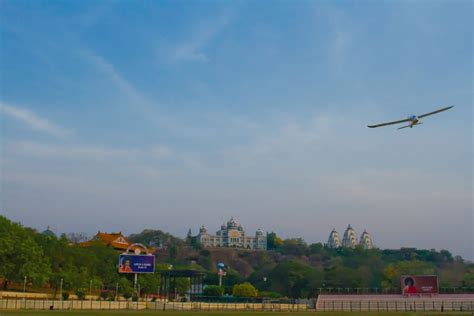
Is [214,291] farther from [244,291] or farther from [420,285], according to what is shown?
[420,285]

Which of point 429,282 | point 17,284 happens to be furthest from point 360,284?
point 17,284

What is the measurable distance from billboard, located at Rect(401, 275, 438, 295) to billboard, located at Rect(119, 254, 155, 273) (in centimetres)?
5166

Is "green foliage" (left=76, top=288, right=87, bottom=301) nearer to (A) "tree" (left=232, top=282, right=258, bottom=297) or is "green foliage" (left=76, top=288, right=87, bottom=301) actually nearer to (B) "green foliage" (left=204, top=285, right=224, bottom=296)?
(B) "green foliage" (left=204, top=285, right=224, bottom=296)

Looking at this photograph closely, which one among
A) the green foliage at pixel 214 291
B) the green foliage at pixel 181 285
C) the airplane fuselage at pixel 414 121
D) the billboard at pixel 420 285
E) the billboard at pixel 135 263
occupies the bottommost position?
the green foliage at pixel 214 291

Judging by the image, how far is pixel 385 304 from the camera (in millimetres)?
102188

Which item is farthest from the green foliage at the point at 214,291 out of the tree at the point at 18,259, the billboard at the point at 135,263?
the tree at the point at 18,259

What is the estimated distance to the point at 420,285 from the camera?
362ft

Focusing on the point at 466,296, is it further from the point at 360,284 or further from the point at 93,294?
the point at 93,294

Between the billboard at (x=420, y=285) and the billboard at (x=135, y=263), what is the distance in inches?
2034

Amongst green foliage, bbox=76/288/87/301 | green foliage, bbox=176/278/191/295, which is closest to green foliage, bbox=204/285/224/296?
green foliage, bbox=176/278/191/295

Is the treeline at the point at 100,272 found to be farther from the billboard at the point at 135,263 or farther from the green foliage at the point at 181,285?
the billboard at the point at 135,263

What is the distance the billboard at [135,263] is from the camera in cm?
10062

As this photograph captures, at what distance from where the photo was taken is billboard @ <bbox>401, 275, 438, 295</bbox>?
356ft

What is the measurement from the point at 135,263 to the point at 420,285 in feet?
187
